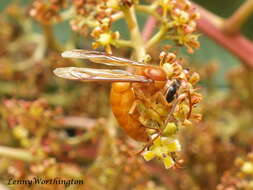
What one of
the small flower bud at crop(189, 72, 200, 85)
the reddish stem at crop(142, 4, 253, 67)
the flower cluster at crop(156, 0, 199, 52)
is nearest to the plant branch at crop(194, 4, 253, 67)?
the reddish stem at crop(142, 4, 253, 67)

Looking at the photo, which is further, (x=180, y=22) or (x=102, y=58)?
(x=180, y=22)

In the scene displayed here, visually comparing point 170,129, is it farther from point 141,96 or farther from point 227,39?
point 227,39

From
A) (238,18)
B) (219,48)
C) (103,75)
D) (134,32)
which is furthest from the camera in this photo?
(219,48)

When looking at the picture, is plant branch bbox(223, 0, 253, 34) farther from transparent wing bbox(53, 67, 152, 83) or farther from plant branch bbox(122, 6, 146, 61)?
transparent wing bbox(53, 67, 152, 83)

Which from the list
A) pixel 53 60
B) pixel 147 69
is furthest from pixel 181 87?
pixel 53 60

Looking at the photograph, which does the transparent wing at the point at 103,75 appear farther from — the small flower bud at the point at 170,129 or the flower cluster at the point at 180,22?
the flower cluster at the point at 180,22

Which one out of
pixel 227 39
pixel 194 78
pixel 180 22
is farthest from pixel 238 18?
pixel 194 78
